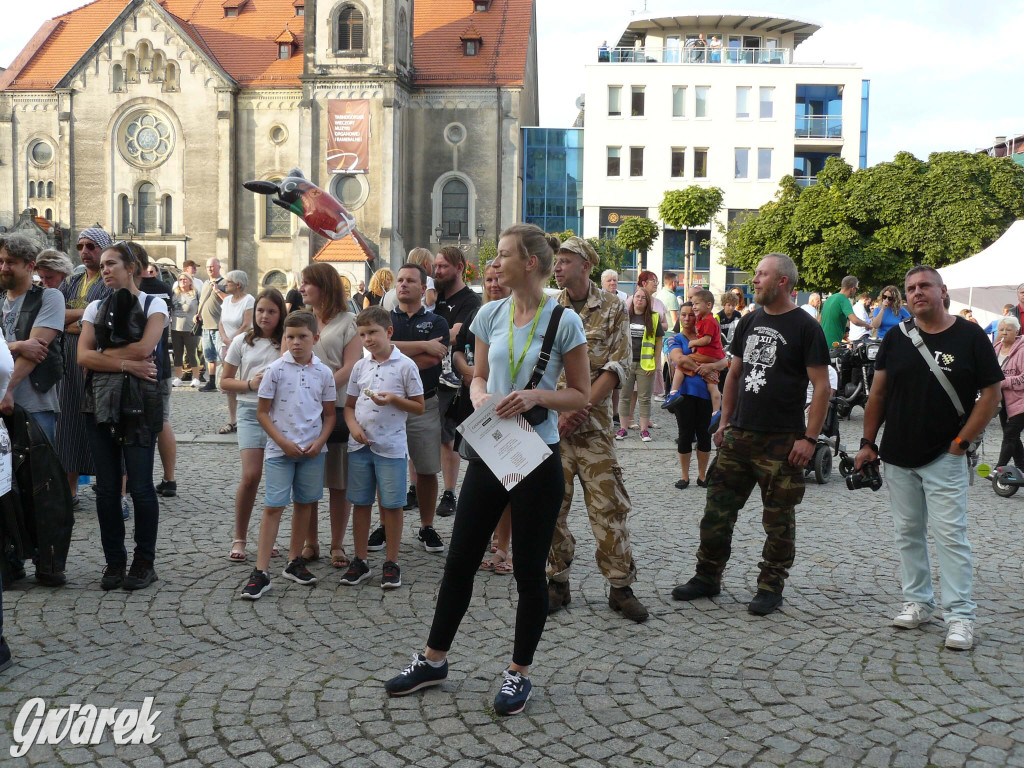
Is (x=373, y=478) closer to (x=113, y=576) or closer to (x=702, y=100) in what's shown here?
(x=113, y=576)

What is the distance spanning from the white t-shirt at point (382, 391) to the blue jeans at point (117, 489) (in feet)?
3.95

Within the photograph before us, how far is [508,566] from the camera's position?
6.23m

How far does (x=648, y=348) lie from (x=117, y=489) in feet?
26.6

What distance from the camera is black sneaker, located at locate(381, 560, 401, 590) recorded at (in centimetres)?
576

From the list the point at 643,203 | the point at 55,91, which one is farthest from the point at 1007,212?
the point at 55,91

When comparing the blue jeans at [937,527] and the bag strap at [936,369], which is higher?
the bag strap at [936,369]

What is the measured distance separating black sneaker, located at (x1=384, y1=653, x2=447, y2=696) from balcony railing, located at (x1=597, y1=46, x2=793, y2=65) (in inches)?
2182

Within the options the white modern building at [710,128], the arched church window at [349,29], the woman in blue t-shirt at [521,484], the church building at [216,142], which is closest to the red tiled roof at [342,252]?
the church building at [216,142]

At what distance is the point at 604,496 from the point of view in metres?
5.24

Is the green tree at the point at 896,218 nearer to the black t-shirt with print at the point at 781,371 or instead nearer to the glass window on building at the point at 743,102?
the glass window on building at the point at 743,102

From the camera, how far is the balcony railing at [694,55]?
55594mm

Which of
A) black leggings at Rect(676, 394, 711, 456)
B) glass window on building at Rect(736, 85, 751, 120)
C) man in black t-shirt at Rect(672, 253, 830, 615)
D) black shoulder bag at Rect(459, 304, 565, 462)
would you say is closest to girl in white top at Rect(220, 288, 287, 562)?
black shoulder bag at Rect(459, 304, 565, 462)

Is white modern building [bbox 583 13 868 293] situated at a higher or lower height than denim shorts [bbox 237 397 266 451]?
higher

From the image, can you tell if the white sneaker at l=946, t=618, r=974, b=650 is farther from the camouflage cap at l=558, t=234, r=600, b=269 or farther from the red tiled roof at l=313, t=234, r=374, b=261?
the red tiled roof at l=313, t=234, r=374, b=261
